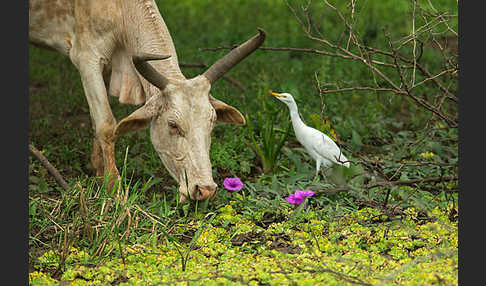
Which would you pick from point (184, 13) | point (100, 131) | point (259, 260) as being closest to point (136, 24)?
point (100, 131)

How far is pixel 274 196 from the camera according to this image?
17.9 ft

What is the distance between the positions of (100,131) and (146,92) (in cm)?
56

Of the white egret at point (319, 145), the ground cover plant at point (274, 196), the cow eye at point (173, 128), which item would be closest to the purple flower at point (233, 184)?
the ground cover plant at point (274, 196)

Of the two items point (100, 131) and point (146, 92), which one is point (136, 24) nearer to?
point (146, 92)

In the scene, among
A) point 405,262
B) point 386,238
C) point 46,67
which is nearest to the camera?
point 405,262

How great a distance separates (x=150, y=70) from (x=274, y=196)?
1.39 metres

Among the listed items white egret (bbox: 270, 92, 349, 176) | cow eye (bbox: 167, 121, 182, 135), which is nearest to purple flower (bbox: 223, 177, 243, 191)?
cow eye (bbox: 167, 121, 182, 135)

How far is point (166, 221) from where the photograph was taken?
4.74 meters

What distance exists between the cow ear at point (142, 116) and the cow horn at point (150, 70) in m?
0.15

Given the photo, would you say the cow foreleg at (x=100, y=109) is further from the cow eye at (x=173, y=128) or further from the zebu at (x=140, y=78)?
the cow eye at (x=173, y=128)

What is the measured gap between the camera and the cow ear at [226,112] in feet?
17.1

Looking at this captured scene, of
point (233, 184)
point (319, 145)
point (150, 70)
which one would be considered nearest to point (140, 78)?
point (150, 70)

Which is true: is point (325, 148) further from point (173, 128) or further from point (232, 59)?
point (173, 128)

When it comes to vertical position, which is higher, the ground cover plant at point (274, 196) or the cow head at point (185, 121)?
the cow head at point (185, 121)
